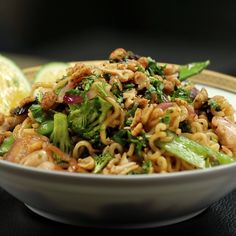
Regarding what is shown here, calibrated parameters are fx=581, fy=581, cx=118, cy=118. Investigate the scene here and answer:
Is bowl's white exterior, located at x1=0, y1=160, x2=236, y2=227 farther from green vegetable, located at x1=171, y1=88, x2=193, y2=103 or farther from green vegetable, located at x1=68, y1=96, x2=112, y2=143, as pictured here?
green vegetable, located at x1=171, y1=88, x2=193, y2=103

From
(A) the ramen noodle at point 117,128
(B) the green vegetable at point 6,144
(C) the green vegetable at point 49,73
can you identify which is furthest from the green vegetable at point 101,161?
(C) the green vegetable at point 49,73

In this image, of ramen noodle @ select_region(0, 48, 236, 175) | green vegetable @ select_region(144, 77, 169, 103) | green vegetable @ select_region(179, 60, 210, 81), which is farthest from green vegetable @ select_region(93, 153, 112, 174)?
green vegetable @ select_region(179, 60, 210, 81)

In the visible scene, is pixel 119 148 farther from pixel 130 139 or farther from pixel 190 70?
pixel 190 70

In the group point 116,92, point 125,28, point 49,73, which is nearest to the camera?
point 116,92

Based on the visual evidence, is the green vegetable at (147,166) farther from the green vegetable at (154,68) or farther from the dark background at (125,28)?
the dark background at (125,28)

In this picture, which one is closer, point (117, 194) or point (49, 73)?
point (117, 194)

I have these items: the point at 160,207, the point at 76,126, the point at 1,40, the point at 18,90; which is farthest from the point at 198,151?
the point at 1,40

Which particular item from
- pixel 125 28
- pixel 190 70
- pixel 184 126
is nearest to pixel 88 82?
pixel 184 126
